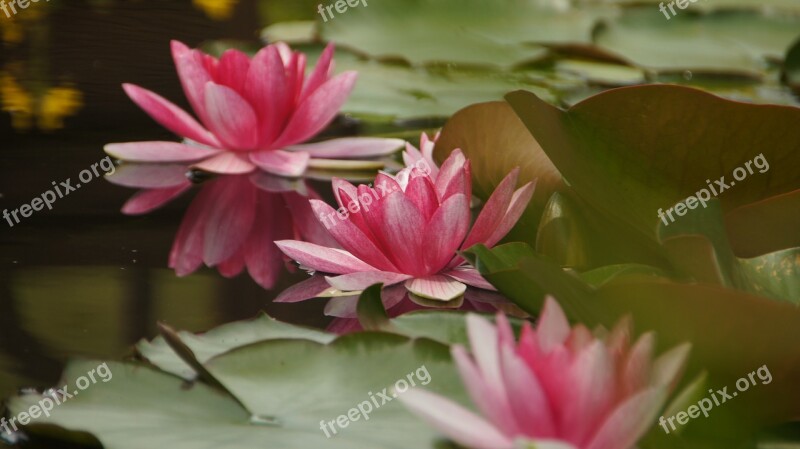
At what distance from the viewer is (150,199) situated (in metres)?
1.39

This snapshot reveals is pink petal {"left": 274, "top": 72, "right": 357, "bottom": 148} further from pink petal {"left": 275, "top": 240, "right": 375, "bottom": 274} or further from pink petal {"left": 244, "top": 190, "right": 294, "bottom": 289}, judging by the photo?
pink petal {"left": 275, "top": 240, "right": 375, "bottom": 274}

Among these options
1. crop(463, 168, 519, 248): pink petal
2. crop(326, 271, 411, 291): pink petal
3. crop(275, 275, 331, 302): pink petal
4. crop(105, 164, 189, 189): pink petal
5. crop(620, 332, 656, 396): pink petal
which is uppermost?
crop(620, 332, 656, 396): pink petal

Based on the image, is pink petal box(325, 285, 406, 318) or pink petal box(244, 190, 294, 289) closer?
pink petal box(325, 285, 406, 318)

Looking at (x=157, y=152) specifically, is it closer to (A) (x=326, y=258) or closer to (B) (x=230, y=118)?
(B) (x=230, y=118)

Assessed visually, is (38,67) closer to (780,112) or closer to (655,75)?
(655,75)

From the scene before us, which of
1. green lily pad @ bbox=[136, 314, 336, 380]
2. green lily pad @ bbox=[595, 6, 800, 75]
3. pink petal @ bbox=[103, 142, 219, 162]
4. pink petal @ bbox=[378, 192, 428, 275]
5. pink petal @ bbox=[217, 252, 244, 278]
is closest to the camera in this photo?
green lily pad @ bbox=[136, 314, 336, 380]

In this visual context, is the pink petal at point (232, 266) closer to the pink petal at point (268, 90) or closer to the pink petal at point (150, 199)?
the pink petal at point (150, 199)

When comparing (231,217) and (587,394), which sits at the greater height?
(587,394)

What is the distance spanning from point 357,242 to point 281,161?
0.56 m

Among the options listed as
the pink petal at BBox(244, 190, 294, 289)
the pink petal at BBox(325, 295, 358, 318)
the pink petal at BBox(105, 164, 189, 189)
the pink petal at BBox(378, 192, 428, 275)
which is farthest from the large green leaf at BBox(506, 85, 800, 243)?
the pink petal at BBox(105, 164, 189, 189)

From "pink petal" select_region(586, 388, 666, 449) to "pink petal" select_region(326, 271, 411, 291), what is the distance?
414mm

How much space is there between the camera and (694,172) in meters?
0.93

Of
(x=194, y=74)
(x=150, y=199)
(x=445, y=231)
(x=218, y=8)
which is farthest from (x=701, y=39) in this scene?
(x=445, y=231)

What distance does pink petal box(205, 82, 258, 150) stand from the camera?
1.40 m
